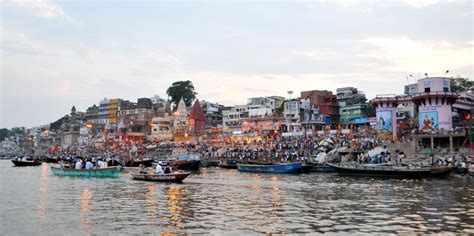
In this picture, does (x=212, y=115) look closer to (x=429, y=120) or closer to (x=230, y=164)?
(x=230, y=164)

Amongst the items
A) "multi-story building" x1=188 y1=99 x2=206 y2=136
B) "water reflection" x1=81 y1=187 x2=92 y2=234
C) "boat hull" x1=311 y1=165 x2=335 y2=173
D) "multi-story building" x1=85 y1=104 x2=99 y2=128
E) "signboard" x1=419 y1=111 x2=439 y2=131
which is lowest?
"water reflection" x1=81 y1=187 x2=92 y2=234

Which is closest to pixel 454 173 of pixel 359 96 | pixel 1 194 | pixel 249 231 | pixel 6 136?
pixel 249 231

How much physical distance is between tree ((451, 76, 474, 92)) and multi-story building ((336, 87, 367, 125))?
1467cm

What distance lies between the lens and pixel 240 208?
2041 centimetres

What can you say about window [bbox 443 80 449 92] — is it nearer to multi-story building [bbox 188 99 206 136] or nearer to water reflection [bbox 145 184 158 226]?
water reflection [bbox 145 184 158 226]

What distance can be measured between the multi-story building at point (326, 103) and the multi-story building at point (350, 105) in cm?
107

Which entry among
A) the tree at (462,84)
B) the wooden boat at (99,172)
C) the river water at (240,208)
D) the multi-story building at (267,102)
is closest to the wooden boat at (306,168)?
the river water at (240,208)

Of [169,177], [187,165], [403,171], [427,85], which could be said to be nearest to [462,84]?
[427,85]

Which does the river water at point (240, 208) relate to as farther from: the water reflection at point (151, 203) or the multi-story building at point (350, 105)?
the multi-story building at point (350, 105)

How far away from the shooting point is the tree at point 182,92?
372 feet

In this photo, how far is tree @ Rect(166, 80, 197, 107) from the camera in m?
113

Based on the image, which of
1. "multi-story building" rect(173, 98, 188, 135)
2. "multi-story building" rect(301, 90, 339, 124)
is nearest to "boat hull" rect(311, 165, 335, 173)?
"multi-story building" rect(301, 90, 339, 124)

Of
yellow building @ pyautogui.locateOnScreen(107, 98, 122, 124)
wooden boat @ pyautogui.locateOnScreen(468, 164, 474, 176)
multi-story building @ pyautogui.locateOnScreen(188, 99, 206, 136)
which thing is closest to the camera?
wooden boat @ pyautogui.locateOnScreen(468, 164, 474, 176)

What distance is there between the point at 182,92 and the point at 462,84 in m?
64.4
